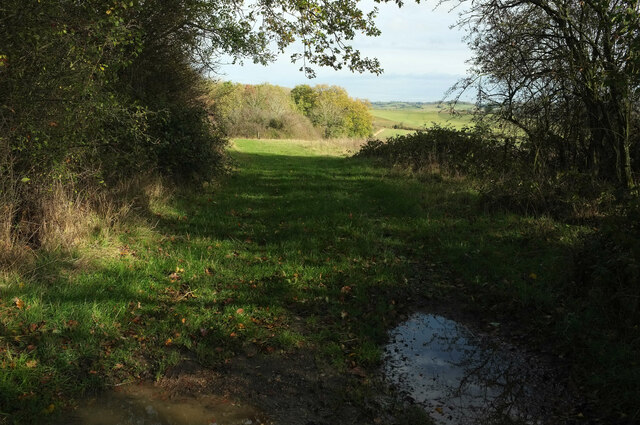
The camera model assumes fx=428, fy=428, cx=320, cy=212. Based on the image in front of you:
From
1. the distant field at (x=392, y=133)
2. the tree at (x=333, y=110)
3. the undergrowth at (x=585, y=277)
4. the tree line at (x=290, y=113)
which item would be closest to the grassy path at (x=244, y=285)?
the undergrowth at (x=585, y=277)

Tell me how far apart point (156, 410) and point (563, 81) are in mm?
10465

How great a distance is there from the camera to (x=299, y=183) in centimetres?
1502

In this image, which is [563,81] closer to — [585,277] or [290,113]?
[585,277]

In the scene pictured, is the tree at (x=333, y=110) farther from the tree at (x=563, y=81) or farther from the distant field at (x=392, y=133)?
the tree at (x=563, y=81)

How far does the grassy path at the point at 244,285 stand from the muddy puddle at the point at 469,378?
0.34m

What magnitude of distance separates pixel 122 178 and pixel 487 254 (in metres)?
8.05

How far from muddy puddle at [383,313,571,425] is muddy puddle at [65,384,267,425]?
155 centimetres

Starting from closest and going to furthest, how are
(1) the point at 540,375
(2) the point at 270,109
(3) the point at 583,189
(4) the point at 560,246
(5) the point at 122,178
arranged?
(1) the point at 540,375
(4) the point at 560,246
(3) the point at 583,189
(5) the point at 122,178
(2) the point at 270,109

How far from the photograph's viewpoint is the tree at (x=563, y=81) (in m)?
8.85

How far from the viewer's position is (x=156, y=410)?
3656 mm

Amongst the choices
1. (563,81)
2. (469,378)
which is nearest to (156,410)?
(469,378)

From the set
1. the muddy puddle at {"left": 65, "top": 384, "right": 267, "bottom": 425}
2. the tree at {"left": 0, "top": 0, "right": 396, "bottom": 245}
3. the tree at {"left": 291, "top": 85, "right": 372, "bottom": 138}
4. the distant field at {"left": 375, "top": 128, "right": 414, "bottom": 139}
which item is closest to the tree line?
the tree at {"left": 291, "top": 85, "right": 372, "bottom": 138}

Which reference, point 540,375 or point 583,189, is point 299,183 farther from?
point 540,375

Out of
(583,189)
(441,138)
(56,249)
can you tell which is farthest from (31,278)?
(441,138)
